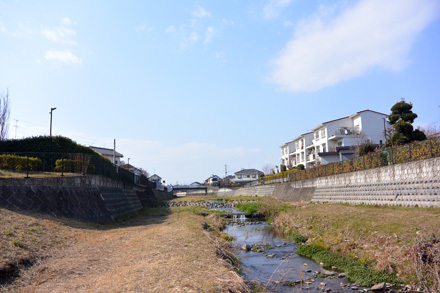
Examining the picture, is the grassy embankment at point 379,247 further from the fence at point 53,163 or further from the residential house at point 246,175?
the residential house at point 246,175

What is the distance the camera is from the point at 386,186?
19.3 meters

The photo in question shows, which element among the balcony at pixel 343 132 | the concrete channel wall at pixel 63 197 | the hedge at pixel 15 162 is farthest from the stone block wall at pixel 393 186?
the balcony at pixel 343 132

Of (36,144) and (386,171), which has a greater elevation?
(36,144)

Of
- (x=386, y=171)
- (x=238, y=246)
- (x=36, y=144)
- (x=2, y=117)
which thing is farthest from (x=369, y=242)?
(x=2, y=117)

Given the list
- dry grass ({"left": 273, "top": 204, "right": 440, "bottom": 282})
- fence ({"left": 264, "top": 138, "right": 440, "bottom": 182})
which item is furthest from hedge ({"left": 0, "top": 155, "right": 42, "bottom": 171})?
fence ({"left": 264, "top": 138, "right": 440, "bottom": 182})

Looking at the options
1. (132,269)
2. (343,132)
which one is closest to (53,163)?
(132,269)

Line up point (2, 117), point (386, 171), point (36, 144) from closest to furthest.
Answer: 1. point (386, 171)
2. point (36, 144)
3. point (2, 117)

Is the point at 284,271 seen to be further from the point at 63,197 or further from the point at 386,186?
the point at 63,197

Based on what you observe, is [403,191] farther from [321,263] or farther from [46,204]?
[46,204]

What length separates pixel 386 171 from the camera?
19641mm

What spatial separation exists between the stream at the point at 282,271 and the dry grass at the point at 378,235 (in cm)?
131

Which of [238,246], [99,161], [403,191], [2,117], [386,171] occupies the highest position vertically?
[2,117]

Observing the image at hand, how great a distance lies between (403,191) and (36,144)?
1147 inches

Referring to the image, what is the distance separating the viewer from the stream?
9.45m
